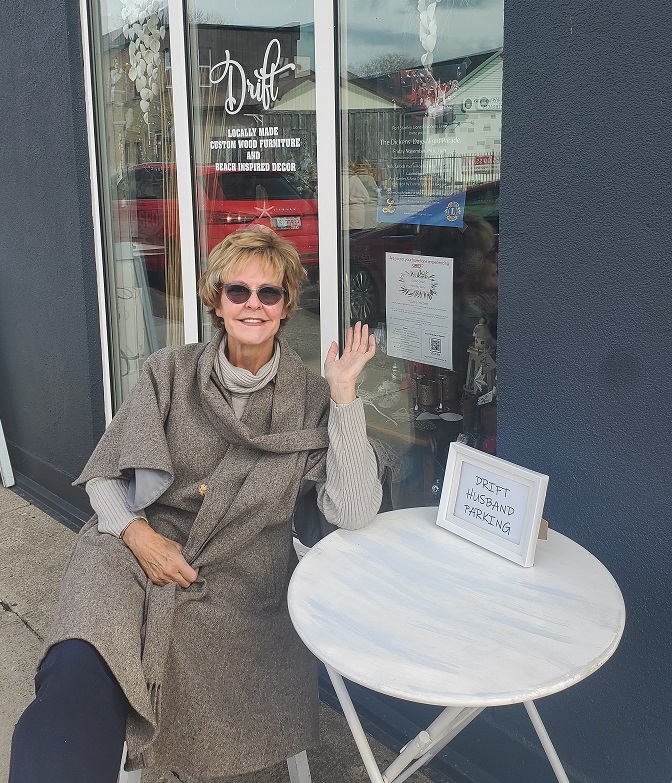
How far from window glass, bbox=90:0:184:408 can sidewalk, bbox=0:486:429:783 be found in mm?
757

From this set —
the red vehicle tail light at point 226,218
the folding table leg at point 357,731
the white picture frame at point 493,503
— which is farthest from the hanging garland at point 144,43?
the folding table leg at point 357,731

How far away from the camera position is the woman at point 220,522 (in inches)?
79.2

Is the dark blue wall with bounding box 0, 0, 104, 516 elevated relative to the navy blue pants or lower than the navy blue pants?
elevated

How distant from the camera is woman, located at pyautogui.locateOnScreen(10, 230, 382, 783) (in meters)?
2.01

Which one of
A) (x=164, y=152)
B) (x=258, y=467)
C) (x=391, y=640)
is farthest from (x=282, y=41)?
(x=391, y=640)

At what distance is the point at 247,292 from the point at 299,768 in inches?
47.9

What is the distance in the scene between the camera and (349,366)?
2096mm

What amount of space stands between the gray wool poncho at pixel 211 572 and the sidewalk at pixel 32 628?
444mm

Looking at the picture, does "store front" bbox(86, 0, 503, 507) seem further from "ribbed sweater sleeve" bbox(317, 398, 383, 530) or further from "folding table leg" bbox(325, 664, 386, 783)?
"folding table leg" bbox(325, 664, 386, 783)

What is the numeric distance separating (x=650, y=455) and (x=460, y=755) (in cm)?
106

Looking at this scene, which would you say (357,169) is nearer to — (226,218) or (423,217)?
(423,217)

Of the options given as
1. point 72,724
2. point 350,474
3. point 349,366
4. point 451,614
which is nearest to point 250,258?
point 349,366

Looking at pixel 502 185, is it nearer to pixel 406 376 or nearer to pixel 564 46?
pixel 564 46

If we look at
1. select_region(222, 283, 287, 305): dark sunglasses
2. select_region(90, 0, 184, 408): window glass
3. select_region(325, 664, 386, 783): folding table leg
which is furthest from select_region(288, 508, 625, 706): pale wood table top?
select_region(90, 0, 184, 408): window glass
